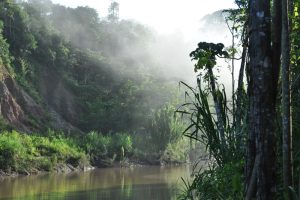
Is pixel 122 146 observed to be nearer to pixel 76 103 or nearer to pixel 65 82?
pixel 76 103

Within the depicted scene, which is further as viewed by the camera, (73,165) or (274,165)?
(73,165)

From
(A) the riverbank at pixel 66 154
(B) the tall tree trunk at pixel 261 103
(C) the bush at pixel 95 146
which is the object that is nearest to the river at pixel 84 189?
(A) the riverbank at pixel 66 154

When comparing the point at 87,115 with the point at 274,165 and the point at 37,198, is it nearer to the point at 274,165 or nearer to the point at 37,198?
the point at 37,198

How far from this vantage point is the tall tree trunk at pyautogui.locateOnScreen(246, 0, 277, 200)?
438 centimetres

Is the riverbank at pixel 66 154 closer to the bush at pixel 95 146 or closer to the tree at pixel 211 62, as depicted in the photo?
the bush at pixel 95 146

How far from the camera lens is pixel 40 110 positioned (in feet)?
124

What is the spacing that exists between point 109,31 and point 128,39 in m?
3.53

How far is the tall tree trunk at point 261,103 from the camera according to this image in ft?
14.4

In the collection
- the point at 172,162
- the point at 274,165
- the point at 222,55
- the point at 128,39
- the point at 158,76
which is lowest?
the point at 172,162

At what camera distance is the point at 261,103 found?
14.6 feet

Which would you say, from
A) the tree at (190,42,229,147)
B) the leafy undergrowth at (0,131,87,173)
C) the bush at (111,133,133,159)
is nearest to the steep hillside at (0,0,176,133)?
the leafy undergrowth at (0,131,87,173)

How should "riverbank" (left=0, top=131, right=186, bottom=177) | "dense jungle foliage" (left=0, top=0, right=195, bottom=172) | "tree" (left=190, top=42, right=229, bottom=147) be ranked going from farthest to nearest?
1. "dense jungle foliage" (left=0, top=0, right=195, bottom=172)
2. "riverbank" (left=0, top=131, right=186, bottom=177)
3. "tree" (left=190, top=42, right=229, bottom=147)

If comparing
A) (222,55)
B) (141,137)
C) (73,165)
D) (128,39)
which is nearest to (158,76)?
(128,39)

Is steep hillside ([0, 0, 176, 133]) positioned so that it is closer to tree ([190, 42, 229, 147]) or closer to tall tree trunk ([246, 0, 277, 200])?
tree ([190, 42, 229, 147])
